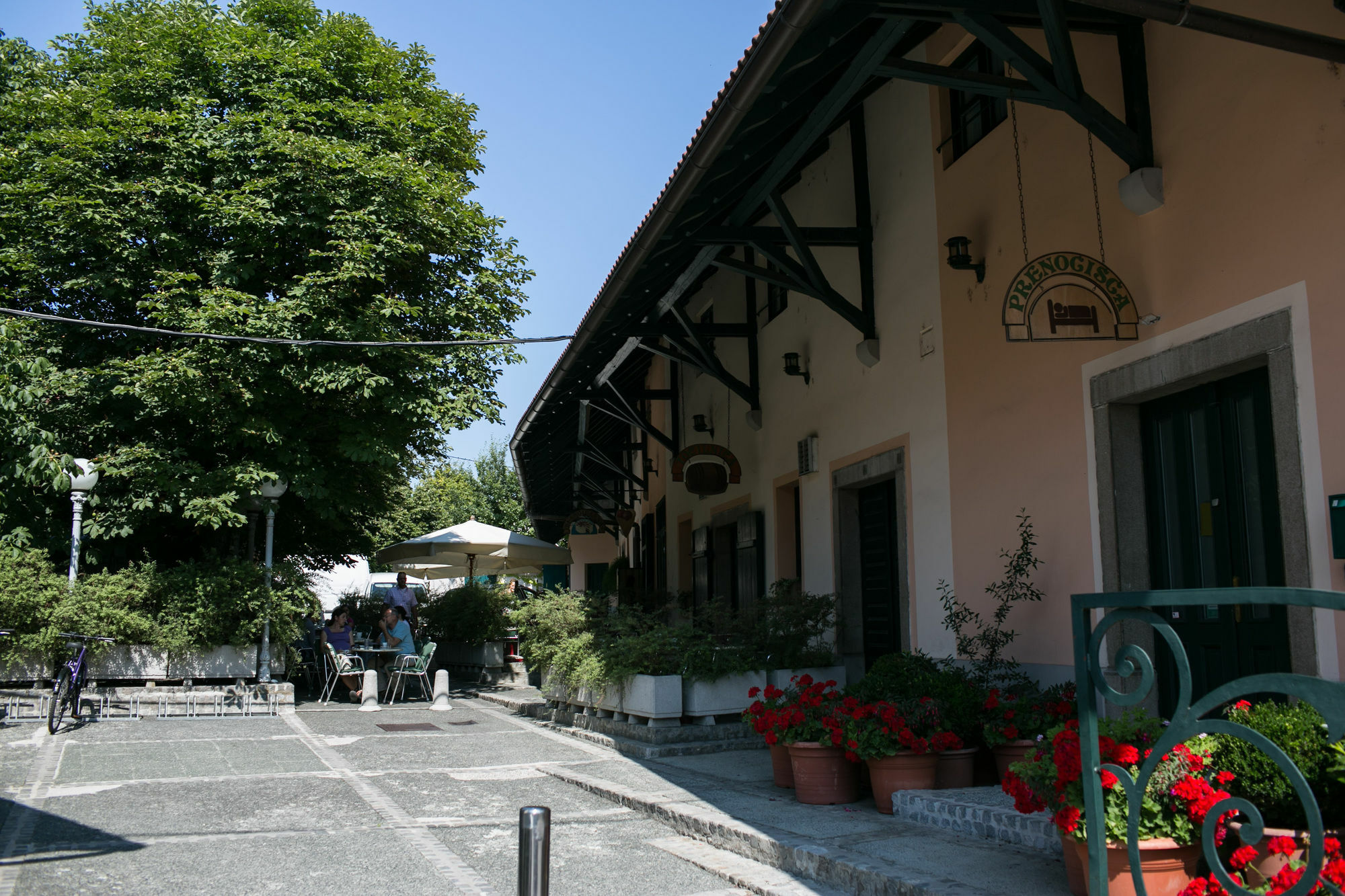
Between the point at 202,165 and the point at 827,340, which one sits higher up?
the point at 202,165

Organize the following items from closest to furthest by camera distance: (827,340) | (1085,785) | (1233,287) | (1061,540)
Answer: (1085,785)
(1233,287)
(1061,540)
(827,340)

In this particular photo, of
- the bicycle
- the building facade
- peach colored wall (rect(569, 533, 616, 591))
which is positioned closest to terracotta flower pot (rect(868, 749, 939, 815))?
the building facade

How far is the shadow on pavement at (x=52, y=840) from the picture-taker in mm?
4984

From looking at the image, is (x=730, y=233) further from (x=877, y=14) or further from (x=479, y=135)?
(x=479, y=135)

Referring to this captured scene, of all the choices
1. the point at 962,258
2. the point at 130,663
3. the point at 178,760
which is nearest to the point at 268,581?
the point at 130,663

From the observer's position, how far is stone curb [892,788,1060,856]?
453 cm

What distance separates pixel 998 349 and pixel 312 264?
30.2ft

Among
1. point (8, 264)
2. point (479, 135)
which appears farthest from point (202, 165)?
point (479, 135)

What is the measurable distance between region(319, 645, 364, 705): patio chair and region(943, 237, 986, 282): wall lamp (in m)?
9.22

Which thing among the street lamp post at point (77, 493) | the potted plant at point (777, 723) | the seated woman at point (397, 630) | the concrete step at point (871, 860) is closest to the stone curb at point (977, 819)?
the concrete step at point (871, 860)

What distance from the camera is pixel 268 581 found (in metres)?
12.6

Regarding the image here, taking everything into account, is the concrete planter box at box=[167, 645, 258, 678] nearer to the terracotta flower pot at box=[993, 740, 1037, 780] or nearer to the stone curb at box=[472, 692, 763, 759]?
the stone curb at box=[472, 692, 763, 759]

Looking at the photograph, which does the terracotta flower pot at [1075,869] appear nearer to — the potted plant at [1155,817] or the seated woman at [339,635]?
the potted plant at [1155,817]

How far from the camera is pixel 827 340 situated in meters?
9.93
